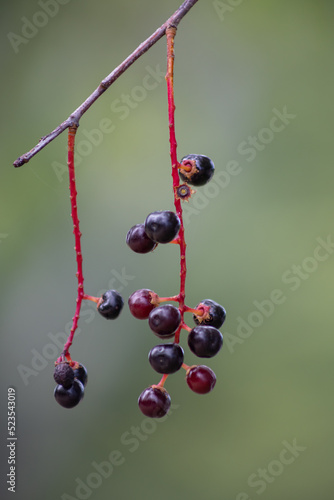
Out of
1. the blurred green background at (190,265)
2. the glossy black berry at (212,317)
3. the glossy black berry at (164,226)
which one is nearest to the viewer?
the glossy black berry at (164,226)

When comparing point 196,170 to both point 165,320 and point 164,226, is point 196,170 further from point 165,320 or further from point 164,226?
point 165,320

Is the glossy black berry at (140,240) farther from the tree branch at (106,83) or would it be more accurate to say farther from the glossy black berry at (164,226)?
the tree branch at (106,83)

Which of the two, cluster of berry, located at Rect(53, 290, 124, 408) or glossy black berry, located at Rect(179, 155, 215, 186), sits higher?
glossy black berry, located at Rect(179, 155, 215, 186)

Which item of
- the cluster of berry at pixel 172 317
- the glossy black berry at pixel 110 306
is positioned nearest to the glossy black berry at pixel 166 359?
the cluster of berry at pixel 172 317

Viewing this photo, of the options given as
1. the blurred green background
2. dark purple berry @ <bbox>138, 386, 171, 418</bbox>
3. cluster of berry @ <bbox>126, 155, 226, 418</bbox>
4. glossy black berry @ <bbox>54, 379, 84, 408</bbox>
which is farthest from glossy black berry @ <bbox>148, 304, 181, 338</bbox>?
the blurred green background

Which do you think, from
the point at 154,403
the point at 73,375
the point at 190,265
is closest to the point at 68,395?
the point at 73,375

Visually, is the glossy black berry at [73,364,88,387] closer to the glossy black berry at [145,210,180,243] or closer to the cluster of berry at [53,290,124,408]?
the cluster of berry at [53,290,124,408]

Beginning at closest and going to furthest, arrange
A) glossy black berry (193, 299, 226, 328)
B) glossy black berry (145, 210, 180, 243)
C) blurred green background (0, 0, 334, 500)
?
glossy black berry (145, 210, 180, 243) < glossy black berry (193, 299, 226, 328) < blurred green background (0, 0, 334, 500)

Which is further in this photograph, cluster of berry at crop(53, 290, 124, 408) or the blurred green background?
the blurred green background
